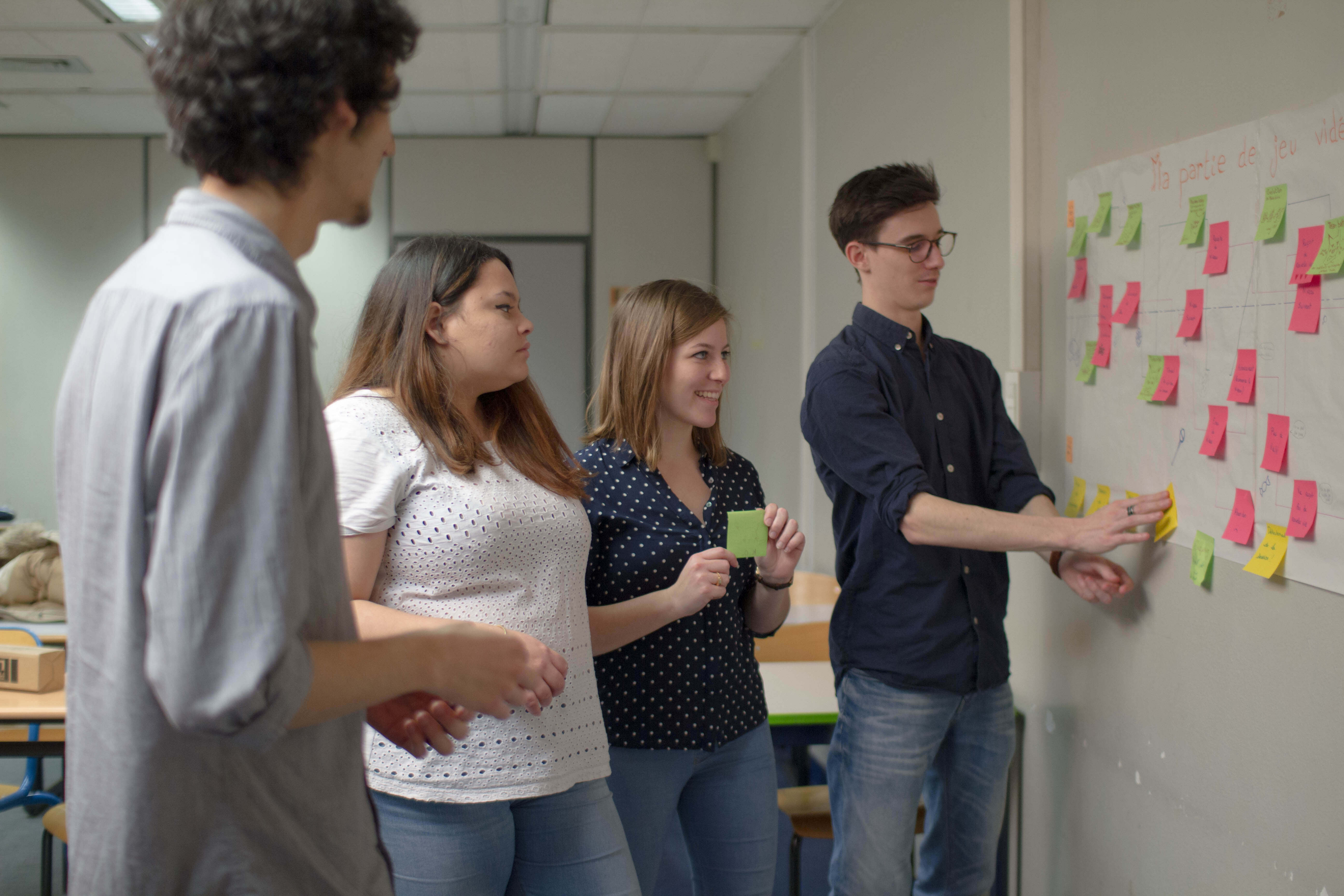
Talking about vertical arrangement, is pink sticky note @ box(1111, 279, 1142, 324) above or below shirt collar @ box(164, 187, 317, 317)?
above

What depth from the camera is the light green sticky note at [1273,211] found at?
5.00ft

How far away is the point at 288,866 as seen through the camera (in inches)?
31.0

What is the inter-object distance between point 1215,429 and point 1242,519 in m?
0.16

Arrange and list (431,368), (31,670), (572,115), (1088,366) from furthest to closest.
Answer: (572,115)
(31,670)
(1088,366)
(431,368)

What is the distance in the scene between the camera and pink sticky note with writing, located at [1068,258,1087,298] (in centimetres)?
211

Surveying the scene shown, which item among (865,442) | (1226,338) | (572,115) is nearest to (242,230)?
(865,442)

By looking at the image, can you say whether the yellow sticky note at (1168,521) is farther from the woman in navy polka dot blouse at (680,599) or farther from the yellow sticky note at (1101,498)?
the woman in navy polka dot blouse at (680,599)

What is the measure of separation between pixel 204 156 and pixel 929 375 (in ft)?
4.91

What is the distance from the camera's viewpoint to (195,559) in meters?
0.65

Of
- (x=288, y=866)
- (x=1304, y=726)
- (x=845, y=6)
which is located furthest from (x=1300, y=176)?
(x=845, y=6)

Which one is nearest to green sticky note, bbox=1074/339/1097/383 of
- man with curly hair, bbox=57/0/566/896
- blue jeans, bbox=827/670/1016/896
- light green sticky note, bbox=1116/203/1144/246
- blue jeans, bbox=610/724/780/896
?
light green sticky note, bbox=1116/203/1144/246

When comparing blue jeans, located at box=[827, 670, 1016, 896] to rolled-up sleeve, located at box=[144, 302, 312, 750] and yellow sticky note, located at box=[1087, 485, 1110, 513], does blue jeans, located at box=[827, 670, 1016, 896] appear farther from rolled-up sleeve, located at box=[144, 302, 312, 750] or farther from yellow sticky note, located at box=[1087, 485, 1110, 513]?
rolled-up sleeve, located at box=[144, 302, 312, 750]

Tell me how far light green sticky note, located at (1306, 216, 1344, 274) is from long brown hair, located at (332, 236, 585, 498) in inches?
44.8

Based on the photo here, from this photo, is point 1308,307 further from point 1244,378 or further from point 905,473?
point 905,473
